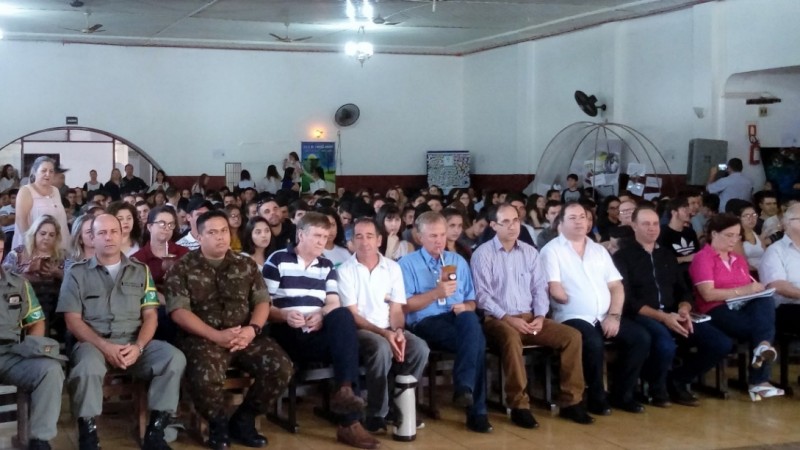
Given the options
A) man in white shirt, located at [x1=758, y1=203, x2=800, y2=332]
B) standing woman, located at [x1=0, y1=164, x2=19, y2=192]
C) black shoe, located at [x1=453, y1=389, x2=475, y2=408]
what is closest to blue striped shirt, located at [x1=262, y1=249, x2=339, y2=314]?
black shoe, located at [x1=453, y1=389, x2=475, y2=408]

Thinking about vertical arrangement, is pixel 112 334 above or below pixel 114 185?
below

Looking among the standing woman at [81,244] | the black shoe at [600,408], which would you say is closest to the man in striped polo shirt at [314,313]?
the standing woman at [81,244]

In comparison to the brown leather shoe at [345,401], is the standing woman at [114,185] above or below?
above

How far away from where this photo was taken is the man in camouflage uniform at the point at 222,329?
5.04 meters

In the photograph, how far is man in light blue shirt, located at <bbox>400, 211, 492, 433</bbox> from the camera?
554cm

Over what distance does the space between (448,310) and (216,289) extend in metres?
1.41

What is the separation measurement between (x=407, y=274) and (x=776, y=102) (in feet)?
28.4

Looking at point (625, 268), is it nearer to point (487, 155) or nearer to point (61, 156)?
point (487, 155)

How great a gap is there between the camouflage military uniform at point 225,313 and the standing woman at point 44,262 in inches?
27.5

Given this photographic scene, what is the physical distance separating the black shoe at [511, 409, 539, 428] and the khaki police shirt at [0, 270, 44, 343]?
2.61 meters

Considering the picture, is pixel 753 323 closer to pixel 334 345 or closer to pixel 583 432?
pixel 583 432

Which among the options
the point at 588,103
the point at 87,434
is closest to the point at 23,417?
the point at 87,434

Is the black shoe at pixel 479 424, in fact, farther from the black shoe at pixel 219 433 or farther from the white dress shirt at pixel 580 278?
the black shoe at pixel 219 433

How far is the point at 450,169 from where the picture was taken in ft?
59.8
